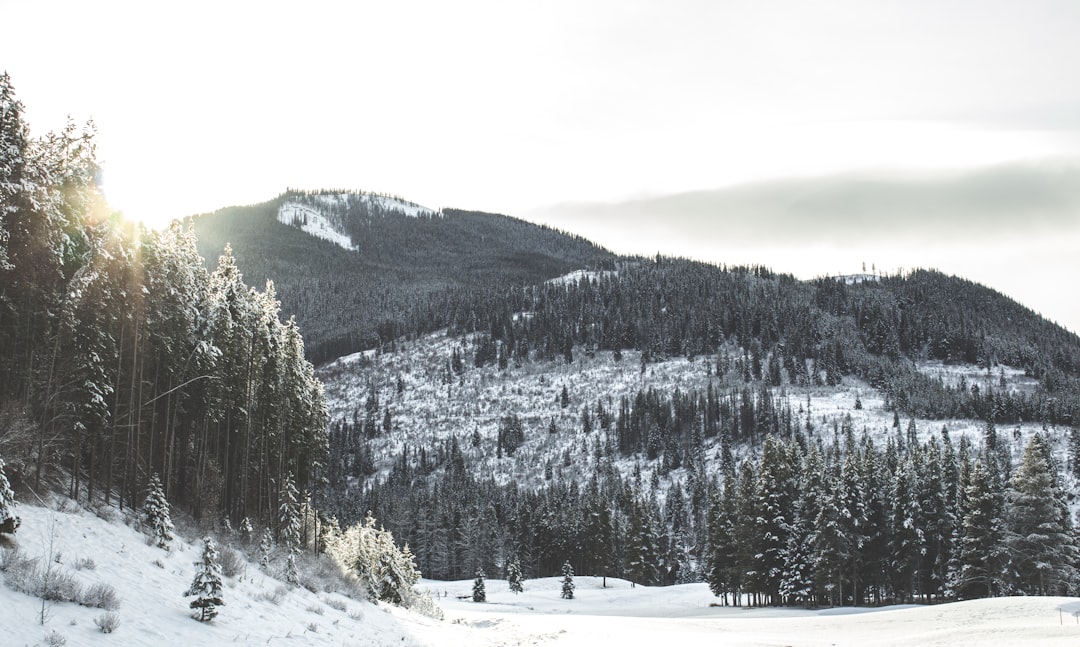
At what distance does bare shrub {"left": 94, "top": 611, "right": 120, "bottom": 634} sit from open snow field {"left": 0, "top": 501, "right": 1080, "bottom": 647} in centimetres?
9

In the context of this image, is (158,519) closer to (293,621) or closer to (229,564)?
(229,564)

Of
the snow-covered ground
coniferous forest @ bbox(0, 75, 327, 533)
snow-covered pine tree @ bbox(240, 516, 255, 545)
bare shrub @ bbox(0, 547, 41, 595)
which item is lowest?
the snow-covered ground

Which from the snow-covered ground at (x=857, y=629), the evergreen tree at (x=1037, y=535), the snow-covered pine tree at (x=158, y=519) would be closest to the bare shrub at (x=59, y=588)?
the snow-covered pine tree at (x=158, y=519)

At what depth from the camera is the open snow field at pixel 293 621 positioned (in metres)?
12.0

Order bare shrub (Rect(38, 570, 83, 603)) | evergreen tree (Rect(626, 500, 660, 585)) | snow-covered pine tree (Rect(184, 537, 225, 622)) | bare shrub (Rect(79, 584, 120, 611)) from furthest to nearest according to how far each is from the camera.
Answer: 1. evergreen tree (Rect(626, 500, 660, 585))
2. snow-covered pine tree (Rect(184, 537, 225, 622))
3. bare shrub (Rect(79, 584, 120, 611))
4. bare shrub (Rect(38, 570, 83, 603))

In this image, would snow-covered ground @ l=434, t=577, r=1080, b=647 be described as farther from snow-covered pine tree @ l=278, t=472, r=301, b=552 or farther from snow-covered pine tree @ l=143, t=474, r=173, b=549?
snow-covered pine tree @ l=143, t=474, r=173, b=549

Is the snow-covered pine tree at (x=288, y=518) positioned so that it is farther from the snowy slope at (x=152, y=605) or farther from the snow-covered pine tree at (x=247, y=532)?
the snowy slope at (x=152, y=605)

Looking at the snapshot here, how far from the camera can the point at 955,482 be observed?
5750cm

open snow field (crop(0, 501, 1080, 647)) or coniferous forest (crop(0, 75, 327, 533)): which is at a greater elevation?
coniferous forest (crop(0, 75, 327, 533))

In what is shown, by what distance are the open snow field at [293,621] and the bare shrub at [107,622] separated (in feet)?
0.29

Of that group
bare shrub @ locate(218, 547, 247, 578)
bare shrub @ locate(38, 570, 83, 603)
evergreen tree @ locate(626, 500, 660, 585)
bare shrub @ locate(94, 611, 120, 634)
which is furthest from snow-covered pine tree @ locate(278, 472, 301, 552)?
evergreen tree @ locate(626, 500, 660, 585)

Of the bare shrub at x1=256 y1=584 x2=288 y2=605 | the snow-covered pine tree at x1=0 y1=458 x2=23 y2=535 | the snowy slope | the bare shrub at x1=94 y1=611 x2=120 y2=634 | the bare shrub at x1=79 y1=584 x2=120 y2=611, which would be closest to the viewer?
the snowy slope

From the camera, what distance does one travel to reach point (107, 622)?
37.9 ft

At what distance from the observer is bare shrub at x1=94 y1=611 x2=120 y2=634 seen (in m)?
11.5
